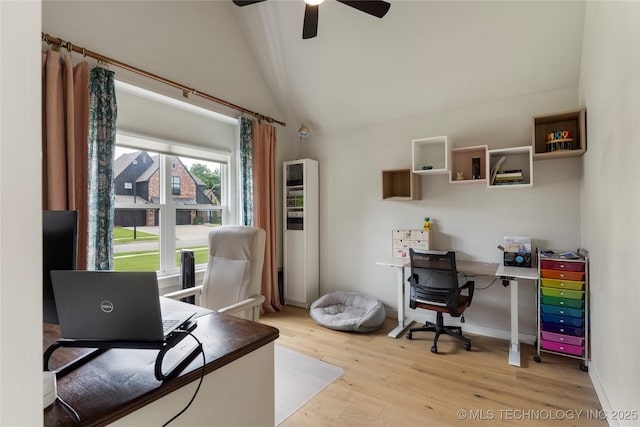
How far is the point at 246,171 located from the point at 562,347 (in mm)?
3347

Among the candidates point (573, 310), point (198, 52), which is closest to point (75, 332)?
point (198, 52)

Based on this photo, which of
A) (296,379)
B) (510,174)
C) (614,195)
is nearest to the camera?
(614,195)

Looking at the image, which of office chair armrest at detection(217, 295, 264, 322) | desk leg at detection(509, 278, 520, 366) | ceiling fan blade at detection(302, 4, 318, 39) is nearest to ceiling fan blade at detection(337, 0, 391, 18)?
ceiling fan blade at detection(302, 4, 318, 39)

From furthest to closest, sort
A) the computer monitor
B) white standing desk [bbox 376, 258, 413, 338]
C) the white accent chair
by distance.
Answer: white standing desk [bbox 376, 258, 413, 338] < the white accent chair < the computer monitor

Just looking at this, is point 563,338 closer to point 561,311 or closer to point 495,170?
point 561,311

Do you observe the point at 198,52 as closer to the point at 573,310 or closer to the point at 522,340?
the point at 573,310

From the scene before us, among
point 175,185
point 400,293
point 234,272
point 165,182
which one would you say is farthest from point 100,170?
point 400,293

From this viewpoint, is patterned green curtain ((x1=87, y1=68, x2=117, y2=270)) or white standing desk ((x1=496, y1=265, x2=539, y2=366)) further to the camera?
white standing desk ((x1=496, y1=265, x2=539, y2=366))

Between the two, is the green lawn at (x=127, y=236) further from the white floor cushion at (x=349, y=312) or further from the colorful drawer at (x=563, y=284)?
the colorful drawer at (x=563, y=284)

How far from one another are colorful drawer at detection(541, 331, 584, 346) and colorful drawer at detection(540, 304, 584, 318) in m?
0.17

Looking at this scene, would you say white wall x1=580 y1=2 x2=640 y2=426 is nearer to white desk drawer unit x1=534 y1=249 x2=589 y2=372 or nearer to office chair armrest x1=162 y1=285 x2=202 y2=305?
white desk drawer unit x1=534 y1=249 x2=589 y2=372

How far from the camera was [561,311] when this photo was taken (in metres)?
2.35

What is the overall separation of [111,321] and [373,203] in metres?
3.09

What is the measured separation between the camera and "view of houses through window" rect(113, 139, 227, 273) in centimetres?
271
